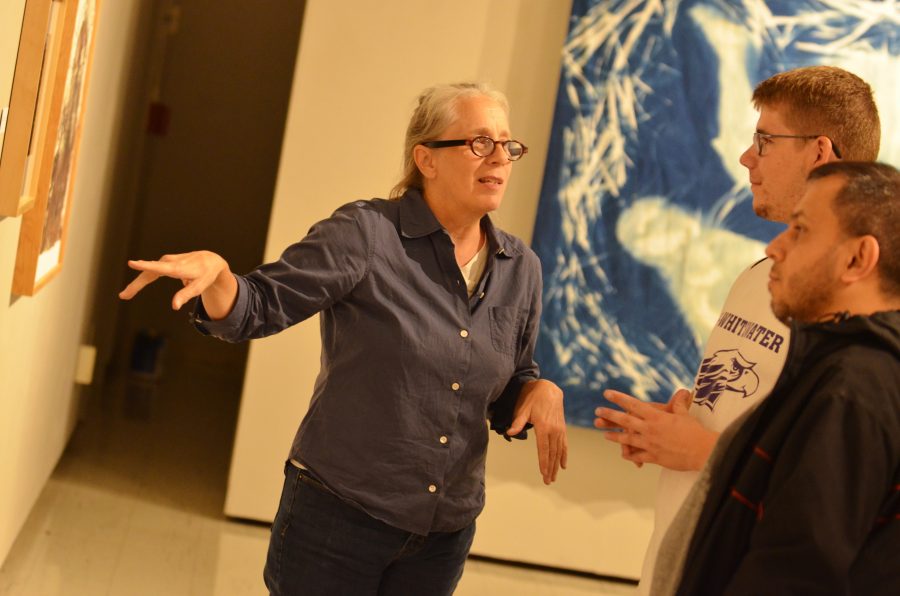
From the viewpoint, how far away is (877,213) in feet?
4.28

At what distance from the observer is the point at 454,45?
396 centimetres

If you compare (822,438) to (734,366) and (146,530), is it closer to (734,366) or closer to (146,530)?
(734,366)

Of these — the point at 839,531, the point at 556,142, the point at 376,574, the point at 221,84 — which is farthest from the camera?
the point at 221,84

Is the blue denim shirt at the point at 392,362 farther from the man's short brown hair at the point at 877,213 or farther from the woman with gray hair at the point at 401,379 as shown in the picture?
the man's short brown hair at the point at 877,213

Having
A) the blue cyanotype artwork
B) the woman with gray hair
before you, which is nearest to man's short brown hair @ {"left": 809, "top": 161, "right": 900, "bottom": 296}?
the woman with gray hair

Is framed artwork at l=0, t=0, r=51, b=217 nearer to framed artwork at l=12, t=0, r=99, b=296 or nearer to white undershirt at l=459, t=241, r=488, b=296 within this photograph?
framed artwork at l=12, t=0, r=99, b=296

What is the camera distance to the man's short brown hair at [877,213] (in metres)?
1.30

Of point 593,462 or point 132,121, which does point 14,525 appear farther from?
point 132,121

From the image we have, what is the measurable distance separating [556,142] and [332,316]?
2181mm

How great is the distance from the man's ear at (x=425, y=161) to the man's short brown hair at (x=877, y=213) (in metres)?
0.91

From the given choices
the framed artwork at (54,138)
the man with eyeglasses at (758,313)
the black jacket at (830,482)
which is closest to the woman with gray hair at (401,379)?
the man with eyeglasses at (758,313)

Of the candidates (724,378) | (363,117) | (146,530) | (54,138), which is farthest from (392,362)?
(146,530)

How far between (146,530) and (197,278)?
2552 millimetres

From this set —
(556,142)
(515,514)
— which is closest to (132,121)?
(556,142)
